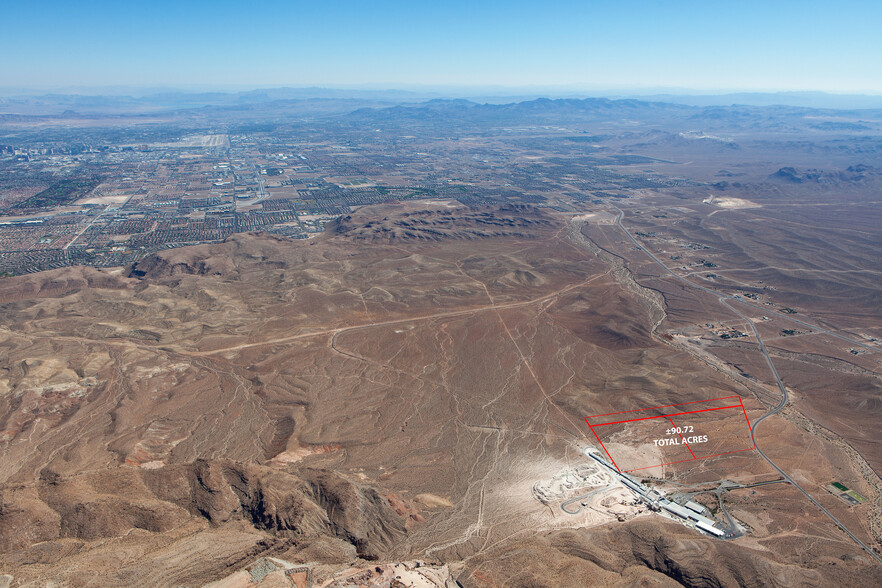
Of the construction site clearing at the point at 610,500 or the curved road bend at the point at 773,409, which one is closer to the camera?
the curved road bend at the point at 773,409

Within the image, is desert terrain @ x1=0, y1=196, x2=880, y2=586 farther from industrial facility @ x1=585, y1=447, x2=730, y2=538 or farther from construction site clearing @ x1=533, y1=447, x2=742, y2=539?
industrial facility @ x1=585, y1=447, x2=730, y2=538

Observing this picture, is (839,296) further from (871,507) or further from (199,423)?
(199,423)

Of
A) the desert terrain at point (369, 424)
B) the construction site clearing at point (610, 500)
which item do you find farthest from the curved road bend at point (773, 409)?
the construction site clearing at point (610, 500)

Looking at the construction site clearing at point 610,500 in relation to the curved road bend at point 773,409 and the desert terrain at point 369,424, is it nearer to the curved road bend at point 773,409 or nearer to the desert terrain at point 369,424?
the desert terrain at point 369,424

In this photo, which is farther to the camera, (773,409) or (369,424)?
(773,409)

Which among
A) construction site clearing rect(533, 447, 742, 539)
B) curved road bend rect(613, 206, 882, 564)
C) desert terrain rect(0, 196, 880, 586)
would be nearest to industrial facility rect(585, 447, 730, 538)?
construction site clearing rect(533, 447, 742, 539)

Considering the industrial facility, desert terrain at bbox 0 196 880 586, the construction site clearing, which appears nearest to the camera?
desert terrain at bbox 0 196 880 586

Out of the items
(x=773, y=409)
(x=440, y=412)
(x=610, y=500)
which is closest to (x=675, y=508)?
(x=610, y=500)

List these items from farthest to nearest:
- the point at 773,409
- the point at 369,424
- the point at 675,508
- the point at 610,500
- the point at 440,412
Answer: the point at 773,409, the point at 440,412, the point at 369,424, the point at 610,500, the point at 675,508

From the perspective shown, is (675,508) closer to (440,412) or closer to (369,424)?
(440,412)

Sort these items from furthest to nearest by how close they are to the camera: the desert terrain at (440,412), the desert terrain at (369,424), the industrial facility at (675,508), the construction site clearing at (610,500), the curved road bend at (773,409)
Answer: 1. the construction site clearing at (610,500)
2. the industrial facility at (675,508)
3. the curved road bend at (773,409)
4. the desert terrain at (440,412)
5. the desert terrain at (369,424)

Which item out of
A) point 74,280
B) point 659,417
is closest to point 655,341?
point 659,417
